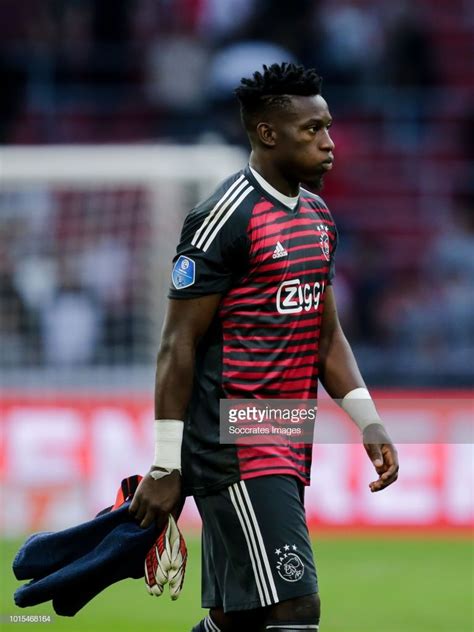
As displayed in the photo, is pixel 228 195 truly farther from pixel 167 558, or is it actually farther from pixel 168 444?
pixel 167 558

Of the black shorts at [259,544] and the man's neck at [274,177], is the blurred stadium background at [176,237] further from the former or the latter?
the man's neck at [274,177]

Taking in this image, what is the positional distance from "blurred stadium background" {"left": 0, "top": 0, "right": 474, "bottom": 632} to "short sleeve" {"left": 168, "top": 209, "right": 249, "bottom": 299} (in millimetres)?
3230

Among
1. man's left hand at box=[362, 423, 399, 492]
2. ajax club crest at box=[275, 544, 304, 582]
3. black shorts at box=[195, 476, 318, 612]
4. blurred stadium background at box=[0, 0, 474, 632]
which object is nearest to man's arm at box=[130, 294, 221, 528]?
black shorts at box=[195, 476, 318, 612]

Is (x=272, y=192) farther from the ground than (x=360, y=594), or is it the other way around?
(x=272, y=192)

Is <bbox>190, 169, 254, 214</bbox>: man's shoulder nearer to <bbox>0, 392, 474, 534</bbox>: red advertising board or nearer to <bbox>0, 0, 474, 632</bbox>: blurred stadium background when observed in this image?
<bbox>0, 0, 474, 632</bbox>: blurred stadium background

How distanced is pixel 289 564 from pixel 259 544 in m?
0.12

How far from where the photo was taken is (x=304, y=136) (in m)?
4.95

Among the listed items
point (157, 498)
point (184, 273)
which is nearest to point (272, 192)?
point (184, 273)

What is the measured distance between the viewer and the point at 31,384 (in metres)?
11.7

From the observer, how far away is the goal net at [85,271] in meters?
11.7

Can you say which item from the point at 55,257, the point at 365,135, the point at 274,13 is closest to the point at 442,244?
the point at 365,135

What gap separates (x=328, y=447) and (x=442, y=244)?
12.0 feet

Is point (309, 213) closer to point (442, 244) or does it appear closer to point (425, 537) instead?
point (425, 537)

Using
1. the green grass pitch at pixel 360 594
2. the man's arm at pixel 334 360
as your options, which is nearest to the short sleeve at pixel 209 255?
the man's arm at pixel 334 360
